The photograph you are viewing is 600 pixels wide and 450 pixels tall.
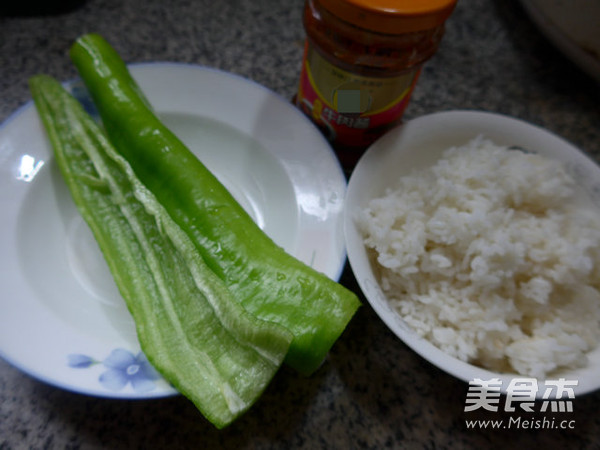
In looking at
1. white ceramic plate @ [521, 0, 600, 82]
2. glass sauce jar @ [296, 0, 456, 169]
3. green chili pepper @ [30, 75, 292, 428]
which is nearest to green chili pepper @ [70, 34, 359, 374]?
green chili pepper @ [30, 75, 292, 428]

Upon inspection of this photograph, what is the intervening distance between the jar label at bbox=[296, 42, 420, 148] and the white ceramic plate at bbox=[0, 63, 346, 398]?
0.04 m

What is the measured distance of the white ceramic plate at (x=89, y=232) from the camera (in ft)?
2.03

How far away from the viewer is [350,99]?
78cm

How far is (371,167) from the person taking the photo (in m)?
0.76

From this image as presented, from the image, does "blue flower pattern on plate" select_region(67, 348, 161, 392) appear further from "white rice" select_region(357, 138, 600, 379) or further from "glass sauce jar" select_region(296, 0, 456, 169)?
"glass sauce jar" select_region(296, 0, 456, 169)

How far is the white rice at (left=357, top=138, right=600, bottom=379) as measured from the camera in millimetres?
628

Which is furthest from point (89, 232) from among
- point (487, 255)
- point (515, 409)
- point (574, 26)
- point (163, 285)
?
point (574, 26)

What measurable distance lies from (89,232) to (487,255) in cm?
70

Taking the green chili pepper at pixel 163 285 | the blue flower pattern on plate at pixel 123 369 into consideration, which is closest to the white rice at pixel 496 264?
the green chili pepper at pixel 163 285

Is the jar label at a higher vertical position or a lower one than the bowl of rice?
higher

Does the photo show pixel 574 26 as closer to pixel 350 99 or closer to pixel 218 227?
→ pixel 350 99

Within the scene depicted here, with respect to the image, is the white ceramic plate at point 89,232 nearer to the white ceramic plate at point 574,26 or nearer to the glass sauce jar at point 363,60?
the glass sauce jar at point 363,60

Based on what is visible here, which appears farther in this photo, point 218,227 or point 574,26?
point 574,26

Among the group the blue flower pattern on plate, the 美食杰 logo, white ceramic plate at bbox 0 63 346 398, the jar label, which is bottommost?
the 美食杰 logo
